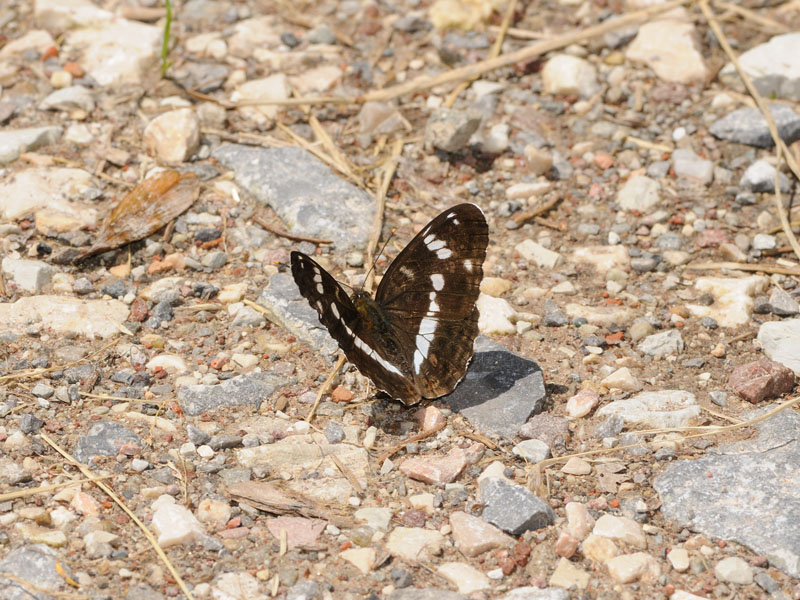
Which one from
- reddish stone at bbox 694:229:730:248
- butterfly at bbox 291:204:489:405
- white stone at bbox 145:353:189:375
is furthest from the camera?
reddish stone at bbox 694:229:730:248

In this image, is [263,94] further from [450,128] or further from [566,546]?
[566,546]

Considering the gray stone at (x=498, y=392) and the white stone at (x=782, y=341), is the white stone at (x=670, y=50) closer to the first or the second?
the white stone at (x=782, y=341)

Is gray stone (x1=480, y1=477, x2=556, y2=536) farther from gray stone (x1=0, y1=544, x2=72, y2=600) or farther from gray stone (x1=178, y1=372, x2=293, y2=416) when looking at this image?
gray stone (x1=0, y1=544, x2=72, y2=600)

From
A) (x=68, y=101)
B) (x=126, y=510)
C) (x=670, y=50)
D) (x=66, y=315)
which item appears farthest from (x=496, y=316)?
(x=68, y=101)

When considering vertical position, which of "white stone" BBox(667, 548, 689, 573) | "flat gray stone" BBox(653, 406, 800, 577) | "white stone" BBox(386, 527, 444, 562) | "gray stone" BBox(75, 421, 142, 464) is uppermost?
"flat gray stone" BBox(653, 406, 800, 577)

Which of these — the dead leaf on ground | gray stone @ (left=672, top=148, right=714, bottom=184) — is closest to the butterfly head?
the dead leaf on ground

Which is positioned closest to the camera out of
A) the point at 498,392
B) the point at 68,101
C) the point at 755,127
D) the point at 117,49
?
the point at 498,392

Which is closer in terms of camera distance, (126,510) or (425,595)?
(425,595)
